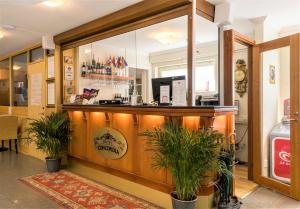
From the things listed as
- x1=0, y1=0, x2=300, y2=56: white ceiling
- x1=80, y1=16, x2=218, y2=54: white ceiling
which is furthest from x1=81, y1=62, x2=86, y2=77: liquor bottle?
x1=0, y1=0, x2=300, y2=56: white ceiling

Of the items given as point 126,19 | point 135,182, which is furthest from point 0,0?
point 135,182

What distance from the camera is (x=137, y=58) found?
512 centimetres

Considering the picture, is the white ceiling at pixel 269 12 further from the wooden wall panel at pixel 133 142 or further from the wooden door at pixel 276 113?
the wooden wall panel at pixel 133 142

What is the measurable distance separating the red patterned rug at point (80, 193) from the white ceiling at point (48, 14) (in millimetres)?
2474

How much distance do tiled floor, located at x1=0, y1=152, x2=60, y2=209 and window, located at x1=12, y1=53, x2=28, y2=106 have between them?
5.15 ft

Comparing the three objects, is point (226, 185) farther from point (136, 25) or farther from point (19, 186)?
point (19, 186)

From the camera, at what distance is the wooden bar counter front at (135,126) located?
2.66 meters

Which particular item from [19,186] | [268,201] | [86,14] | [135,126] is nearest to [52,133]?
[19,186]

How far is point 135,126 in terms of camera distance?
3.22 m

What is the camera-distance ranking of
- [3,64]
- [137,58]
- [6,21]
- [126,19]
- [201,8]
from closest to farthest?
[201,8] → [126,19] → [6,21] → [137,58] → [3,64]

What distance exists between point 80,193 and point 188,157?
5.77 feet

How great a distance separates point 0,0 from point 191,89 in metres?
2.54

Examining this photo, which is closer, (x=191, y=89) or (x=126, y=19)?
(x=191, y=89)

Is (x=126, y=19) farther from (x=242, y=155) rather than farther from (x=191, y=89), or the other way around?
(x=242, y=155)
